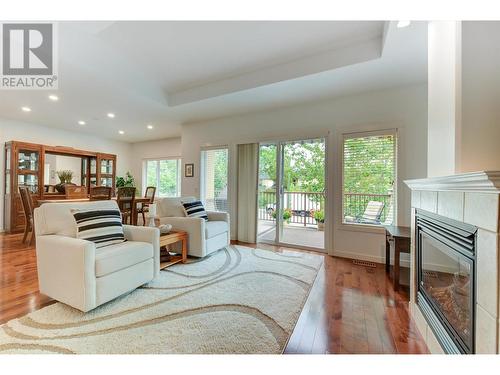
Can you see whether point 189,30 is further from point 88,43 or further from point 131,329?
point 131,329

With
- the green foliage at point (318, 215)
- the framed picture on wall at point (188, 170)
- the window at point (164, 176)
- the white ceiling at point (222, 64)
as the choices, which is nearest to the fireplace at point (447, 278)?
the white ceiling at point (222, 64)

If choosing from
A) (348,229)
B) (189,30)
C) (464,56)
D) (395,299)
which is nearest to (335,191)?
(348,229)

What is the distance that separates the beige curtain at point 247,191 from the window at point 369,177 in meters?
1.54

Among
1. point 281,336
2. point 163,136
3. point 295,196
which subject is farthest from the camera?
point 163,136

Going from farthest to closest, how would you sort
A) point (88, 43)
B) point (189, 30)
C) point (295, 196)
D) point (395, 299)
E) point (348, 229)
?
1. point (295, 196)
2. point (348, 229)
3. point (88, 43)
4. point (189, 30)
5. point (395, 299)

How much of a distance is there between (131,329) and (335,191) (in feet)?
9.94

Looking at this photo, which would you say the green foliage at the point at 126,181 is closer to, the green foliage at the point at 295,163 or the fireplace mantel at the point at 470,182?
the green foliage at the point at 295,163

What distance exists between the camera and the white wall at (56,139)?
188 inches

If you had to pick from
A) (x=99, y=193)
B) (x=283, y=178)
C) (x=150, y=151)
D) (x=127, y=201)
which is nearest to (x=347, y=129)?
(x=283, y=178)

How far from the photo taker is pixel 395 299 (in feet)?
6.98

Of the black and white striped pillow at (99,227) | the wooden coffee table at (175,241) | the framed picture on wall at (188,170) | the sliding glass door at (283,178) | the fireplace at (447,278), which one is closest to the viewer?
the fireplace at (447,278)

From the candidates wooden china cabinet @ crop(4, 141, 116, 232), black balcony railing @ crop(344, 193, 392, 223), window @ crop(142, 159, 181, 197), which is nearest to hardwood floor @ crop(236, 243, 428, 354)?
black balcony railing @ crop(344, 193, 392, 223)

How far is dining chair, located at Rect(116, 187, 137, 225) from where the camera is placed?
4551 mm
